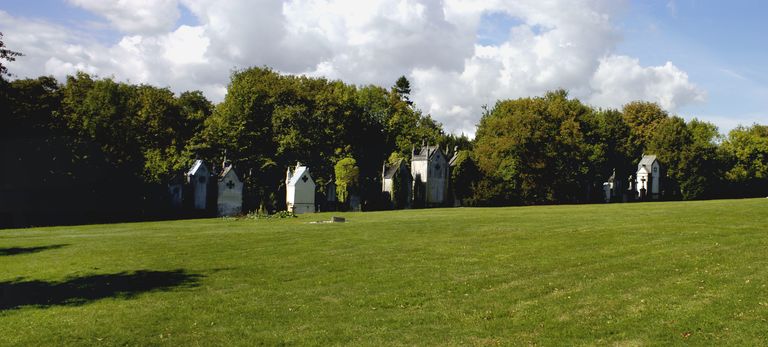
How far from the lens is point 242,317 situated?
14969mm

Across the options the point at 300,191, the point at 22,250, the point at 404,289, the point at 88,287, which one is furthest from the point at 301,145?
the point at 404,289

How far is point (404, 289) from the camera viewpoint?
17.4 m

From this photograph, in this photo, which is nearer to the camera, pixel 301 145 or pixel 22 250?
pixel 22 250

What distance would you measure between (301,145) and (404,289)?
62.5 m

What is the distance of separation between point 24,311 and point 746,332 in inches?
707

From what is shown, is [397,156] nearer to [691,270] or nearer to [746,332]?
[691,270]

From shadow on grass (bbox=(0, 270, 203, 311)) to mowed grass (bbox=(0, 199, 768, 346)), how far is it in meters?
0.09

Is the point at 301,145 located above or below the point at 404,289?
above

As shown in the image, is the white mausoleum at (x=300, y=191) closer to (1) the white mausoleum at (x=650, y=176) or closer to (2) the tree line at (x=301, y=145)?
(2) the tree line at (x=301, y=145)

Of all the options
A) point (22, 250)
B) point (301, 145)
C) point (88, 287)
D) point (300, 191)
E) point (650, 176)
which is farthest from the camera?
point (650, 176)

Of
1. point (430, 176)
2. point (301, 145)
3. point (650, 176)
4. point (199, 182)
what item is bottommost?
point (199, 182)

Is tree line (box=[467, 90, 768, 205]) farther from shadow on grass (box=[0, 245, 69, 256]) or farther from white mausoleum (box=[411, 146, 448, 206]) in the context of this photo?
shadow on grass (box=[0, 245, 69, 256])

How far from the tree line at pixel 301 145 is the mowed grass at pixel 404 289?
28996mm

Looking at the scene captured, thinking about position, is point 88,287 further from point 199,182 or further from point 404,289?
point 199,182
